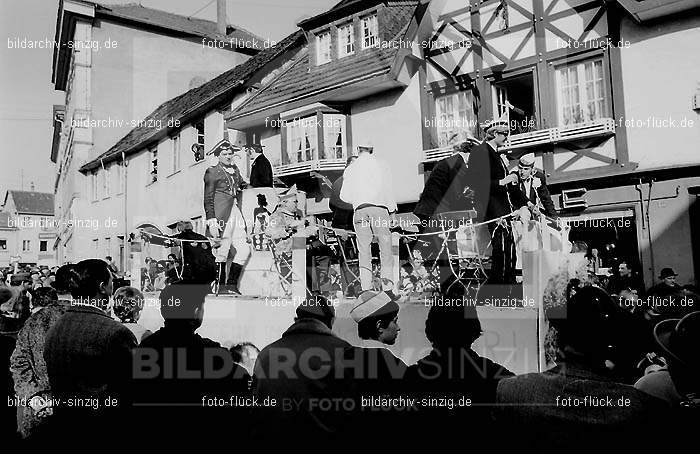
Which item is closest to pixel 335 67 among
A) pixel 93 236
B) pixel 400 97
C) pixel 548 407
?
pixel 400 97

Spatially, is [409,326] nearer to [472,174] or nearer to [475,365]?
[472,174]

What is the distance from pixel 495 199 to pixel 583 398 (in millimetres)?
4530

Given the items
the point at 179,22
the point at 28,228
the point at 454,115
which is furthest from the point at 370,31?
the point at 28,228

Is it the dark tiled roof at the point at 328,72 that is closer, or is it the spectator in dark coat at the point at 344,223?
the spectator in dark coat at the point at 344,223

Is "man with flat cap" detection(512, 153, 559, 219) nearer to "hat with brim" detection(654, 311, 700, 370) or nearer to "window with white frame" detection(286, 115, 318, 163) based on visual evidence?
"hat with brim" detection(654, 311, 700, 370)

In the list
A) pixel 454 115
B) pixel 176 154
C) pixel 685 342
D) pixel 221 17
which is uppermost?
pixel 221 17

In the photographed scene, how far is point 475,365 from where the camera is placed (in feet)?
10.6

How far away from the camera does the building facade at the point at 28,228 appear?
32.8m

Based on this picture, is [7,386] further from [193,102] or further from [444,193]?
[193,102]

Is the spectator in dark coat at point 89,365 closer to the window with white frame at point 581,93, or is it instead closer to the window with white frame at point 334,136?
the window with white frame at point 581,93

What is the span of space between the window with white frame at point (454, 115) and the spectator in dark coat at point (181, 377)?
34.9 ft

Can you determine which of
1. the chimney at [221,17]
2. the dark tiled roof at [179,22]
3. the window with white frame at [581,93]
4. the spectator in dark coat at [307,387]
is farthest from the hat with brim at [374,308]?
the chimney at [221,17]

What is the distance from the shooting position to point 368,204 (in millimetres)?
6902

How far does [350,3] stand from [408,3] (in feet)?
5.35
